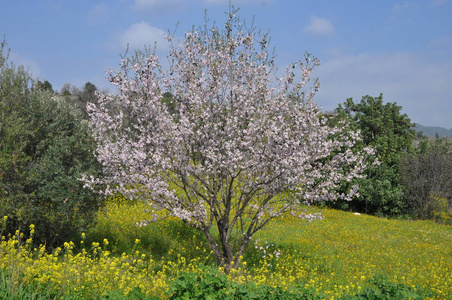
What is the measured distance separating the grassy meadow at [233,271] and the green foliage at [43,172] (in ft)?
2.56

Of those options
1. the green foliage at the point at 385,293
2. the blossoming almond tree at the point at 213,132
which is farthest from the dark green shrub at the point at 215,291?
the blossoming almond tree at the point at 213,132

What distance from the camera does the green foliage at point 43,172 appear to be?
37.3 feet

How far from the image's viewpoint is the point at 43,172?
11633mm

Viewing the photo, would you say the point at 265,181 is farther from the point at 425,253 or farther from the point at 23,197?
the point at 425,253

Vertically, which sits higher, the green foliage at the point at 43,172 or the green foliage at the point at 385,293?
the green foliage at the point at 43,172

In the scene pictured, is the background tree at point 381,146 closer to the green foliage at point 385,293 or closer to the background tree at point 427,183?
the background tree at point 427,183

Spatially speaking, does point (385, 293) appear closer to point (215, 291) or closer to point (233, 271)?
point (215, 291)

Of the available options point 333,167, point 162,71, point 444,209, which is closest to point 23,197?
point 162,71

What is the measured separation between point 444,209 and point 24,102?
34985mm

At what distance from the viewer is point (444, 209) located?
32.7 metres

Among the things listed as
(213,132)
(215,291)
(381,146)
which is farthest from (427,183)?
(215,291)

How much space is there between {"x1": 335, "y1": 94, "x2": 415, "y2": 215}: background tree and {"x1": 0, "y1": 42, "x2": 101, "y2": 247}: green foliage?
84.3ft

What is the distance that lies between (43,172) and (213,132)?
19.4ft

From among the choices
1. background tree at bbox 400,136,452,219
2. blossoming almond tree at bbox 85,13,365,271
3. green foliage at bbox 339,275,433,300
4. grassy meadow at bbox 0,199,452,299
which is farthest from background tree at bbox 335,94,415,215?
green foliage at bbox 339,275,433,300
